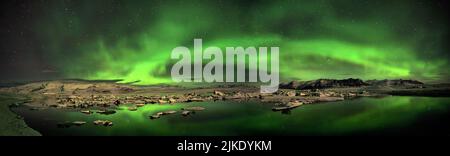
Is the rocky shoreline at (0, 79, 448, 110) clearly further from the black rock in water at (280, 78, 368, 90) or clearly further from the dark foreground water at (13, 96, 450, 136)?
the black rock in water at (280, 78, 368, 90)

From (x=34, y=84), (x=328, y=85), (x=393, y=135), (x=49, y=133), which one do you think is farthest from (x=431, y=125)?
(x=328, y=85)

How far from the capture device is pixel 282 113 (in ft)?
134

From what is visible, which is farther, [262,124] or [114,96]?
[114,96]

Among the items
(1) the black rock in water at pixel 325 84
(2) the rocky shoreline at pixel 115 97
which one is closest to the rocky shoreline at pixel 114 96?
(2) the rocky shoreline at pixel 115 97

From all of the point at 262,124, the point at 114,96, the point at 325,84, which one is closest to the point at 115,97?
the point at 114,96

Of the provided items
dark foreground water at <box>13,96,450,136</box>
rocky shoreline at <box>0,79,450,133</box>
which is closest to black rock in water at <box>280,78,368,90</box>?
rocky shoreline at <box>0,79,450,133</box>

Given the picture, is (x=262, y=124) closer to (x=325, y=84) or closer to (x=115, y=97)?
(x=115, y=97)

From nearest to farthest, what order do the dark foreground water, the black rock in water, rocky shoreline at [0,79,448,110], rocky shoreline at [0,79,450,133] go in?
1. the dark foreground water
2. rocky shoreline at [0,79,450,133]
3. rocky shoreline at [0,79,448,110]
4. the black rock in water

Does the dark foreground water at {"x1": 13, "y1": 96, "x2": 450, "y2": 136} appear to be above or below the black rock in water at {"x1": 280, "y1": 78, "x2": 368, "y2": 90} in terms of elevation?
below

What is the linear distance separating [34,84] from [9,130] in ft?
162

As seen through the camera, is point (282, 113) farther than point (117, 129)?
Yes

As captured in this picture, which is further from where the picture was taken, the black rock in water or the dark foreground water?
the black rock in water

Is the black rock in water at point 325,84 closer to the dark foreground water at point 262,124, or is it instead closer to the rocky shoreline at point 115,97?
the rocky shoreline at point 115,97

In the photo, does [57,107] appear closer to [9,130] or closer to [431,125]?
[9,130]
